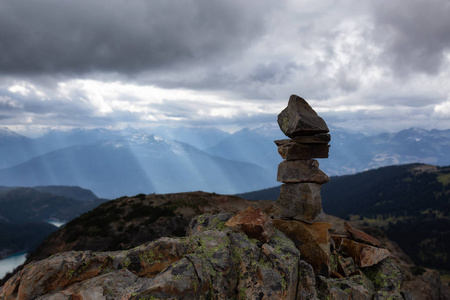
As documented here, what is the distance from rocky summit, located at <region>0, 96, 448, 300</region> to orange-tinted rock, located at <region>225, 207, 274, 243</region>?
0.19 feet

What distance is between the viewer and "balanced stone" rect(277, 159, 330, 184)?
20.0 metres

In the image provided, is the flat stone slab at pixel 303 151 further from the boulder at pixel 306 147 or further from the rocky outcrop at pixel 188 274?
the rocky outcrop at pixel 188 274

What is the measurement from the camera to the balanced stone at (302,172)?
20047 mm

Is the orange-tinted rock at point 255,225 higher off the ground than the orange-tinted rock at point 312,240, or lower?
higher

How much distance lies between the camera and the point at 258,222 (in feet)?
52.4

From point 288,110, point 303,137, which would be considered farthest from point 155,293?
point 288,110

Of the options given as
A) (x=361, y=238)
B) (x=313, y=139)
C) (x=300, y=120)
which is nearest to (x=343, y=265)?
(x=361, y=238)

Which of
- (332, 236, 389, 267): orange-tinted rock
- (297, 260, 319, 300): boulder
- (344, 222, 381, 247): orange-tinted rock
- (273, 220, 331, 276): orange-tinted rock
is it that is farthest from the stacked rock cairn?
(297, 260, 319, 300): boulder

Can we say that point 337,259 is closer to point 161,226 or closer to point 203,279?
point 203,279

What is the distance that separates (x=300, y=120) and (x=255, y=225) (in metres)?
8.24

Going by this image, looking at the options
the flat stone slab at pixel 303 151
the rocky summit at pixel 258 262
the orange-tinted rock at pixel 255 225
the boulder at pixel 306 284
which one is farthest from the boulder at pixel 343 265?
→ the flat stone slab at pixel 303 151

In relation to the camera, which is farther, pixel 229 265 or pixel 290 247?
pixel 290 247

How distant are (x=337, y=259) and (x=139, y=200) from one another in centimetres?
5755

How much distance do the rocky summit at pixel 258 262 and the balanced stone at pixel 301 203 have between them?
0.23 ft
